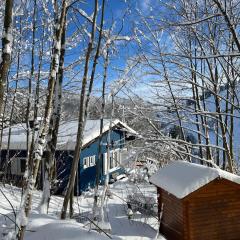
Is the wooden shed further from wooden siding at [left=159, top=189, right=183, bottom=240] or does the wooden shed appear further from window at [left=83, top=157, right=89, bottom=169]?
window at [left=83, top=157, right=89, bottom=169]

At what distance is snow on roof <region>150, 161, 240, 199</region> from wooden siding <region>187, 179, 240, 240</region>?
282 millimetres

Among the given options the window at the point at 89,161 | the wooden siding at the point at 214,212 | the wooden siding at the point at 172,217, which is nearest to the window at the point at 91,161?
the window at the point at 89,161

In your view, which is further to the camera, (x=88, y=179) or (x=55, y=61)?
(x=88, y=179)

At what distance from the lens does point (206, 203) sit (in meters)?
9.92

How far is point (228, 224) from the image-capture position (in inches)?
400

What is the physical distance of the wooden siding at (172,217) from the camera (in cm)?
1025

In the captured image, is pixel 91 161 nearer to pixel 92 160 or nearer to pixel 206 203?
pixel 92 160

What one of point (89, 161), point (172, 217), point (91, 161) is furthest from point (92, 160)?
point (172, 217)

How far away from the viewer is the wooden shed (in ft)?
31.6

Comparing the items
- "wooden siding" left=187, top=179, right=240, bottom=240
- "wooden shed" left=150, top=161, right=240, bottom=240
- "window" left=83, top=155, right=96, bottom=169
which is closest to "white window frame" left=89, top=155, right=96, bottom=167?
"window" left=83, top=155, right=96, bottom=169

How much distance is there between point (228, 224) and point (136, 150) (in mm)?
3270

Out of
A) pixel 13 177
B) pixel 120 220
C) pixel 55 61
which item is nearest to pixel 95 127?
pixel 13 177

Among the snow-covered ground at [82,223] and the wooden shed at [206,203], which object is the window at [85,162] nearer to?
the snow-covered ground at [82,223]

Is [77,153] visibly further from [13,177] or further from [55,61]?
[13,177]
